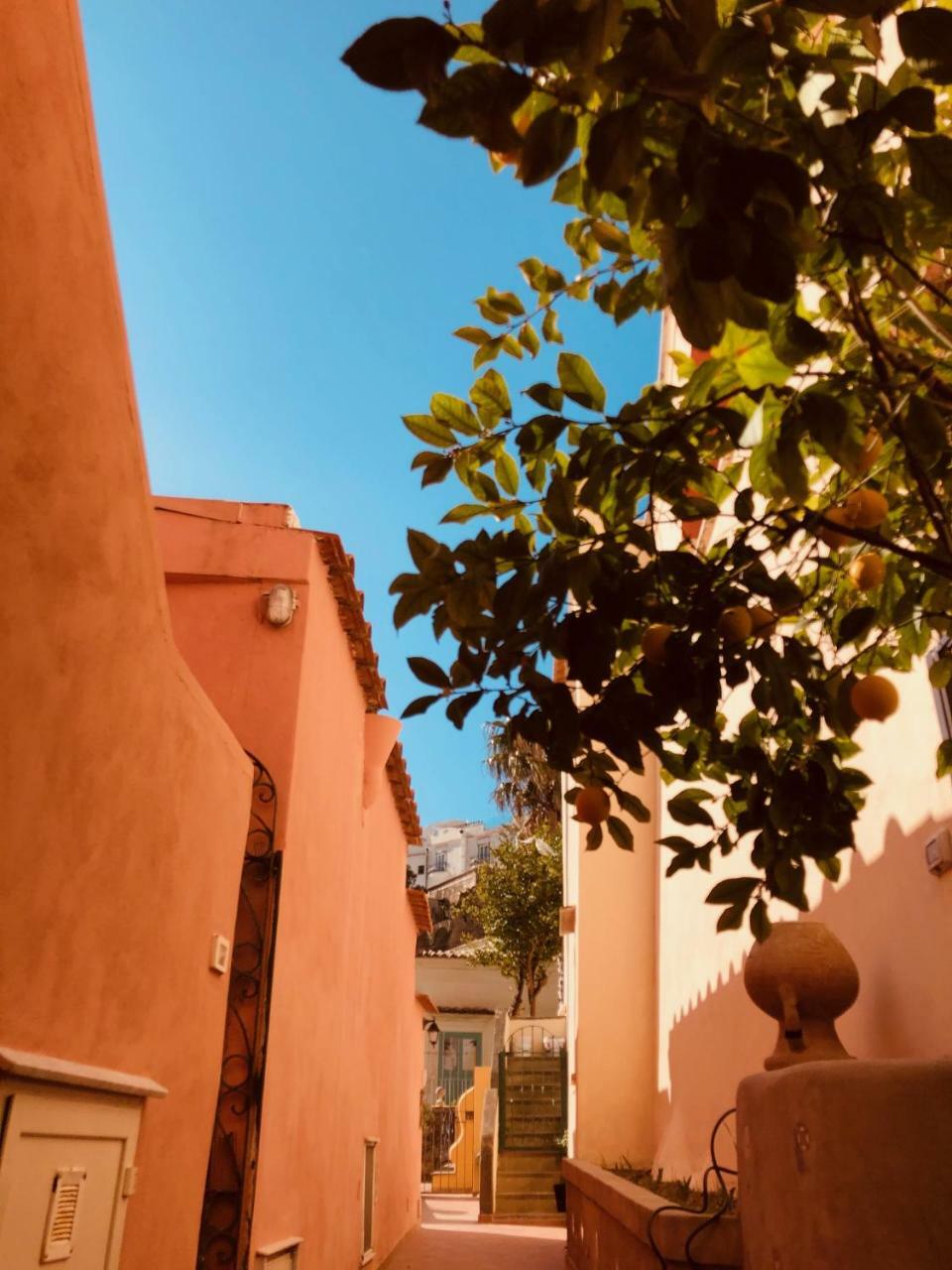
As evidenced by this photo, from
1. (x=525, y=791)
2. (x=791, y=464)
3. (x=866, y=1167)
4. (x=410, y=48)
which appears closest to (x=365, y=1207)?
(x=866, y=1167)

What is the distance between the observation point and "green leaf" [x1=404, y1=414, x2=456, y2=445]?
1.98 m

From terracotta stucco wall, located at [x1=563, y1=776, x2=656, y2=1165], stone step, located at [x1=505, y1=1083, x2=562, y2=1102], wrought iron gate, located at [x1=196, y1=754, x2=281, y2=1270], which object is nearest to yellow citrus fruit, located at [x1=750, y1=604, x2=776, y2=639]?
wrought iron gate, located at [x1=196, y1=754, x2=281, y2=1270]

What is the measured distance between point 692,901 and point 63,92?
7.28 m

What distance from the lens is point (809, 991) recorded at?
3.73 metres

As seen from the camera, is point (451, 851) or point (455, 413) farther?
point (451, 851)

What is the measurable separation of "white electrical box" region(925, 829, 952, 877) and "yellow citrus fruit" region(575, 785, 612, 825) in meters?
1.61

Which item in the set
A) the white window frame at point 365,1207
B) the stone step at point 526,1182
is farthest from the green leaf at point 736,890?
the stone step at point 526,1182

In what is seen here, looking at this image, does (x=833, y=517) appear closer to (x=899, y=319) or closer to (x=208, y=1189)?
(x=899, y=319)

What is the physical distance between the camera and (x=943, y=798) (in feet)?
10.8

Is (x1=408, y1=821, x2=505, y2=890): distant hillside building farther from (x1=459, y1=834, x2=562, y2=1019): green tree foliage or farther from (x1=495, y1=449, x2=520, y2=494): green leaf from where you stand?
(x1=495, y1=449, x2=520, y2=494): green leaf

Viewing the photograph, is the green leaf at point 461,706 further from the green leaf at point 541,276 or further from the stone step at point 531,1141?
the stone step at point 531,1141

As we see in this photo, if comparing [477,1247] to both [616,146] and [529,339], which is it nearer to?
[529,339]

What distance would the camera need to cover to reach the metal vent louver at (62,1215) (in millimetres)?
2428

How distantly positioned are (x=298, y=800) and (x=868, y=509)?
13.1ft
